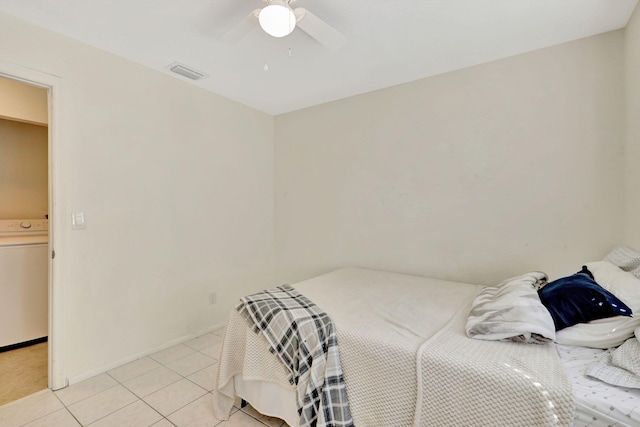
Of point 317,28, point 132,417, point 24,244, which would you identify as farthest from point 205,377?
point 317,28

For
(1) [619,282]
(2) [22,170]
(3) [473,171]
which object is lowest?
(1) [619,282]

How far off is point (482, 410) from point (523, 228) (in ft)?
5.25

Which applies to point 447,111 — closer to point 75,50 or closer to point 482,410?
point 482,410

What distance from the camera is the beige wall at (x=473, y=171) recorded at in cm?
203

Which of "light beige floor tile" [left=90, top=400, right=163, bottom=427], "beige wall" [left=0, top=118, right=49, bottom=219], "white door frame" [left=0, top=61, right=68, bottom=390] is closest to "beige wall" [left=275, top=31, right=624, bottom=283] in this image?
"light beige floor tile" [left=90, top=400, right=163, bottom=427]

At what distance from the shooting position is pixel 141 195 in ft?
8.00

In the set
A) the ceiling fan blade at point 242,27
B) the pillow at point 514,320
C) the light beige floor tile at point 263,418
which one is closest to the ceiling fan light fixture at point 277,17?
the ceiling fan blade at point 242,27

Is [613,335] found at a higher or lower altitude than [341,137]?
lower

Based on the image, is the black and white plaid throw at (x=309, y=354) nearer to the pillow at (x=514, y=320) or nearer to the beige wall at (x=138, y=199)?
the pillow at (x=514, y=320)

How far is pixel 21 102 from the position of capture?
2.82 metres

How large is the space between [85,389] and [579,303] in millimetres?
2866

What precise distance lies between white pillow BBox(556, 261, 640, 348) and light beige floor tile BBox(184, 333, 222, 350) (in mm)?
2507

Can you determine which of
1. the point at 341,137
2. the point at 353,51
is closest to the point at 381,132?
the point at 341,137

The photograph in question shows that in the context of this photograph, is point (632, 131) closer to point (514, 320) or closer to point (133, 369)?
point (514, 320)
